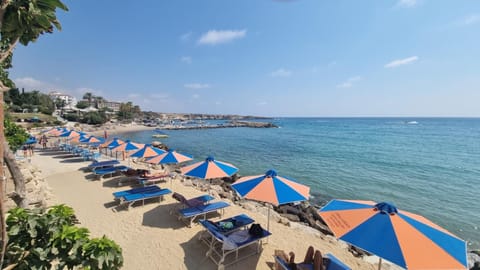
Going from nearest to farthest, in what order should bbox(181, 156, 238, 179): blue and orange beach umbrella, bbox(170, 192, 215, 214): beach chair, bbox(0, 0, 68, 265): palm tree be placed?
1. bbox(0, 0, 68, 265): palm tree
2. bbox(181, 156, 238, 179): blue and orange beach umbrella
3. bbox(170, 192, 215, 214): beach chair

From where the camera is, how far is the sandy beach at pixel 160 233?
4.94 metres

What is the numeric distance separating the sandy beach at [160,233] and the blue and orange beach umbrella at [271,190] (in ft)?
5.36

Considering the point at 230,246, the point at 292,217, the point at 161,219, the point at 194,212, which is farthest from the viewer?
the point at 292,217

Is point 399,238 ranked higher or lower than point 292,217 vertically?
higher

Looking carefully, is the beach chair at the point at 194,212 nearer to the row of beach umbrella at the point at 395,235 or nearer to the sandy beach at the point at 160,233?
the sandy beach at the point at 160,233

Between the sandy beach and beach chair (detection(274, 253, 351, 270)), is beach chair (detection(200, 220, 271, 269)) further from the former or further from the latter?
beach chair (detection(274, 253, 351, 270))

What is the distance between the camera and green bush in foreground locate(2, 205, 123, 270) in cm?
216

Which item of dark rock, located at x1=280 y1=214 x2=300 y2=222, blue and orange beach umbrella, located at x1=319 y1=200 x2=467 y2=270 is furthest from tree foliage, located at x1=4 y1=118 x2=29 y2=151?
blue and orange beach umbrella, located at x1=319 y1=200 x2=467 y2=270

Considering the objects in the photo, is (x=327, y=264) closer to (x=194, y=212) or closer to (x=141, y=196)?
(x=194, y=212)

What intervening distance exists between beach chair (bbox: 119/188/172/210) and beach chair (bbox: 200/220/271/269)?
11.0 ft

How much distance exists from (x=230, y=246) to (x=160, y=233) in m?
2.56

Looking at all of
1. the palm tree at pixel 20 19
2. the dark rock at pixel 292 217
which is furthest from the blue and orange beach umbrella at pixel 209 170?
the palm tree at pixel 20 19

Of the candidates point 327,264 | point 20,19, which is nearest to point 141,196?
point 327,264

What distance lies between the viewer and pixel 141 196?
7.67 metres
